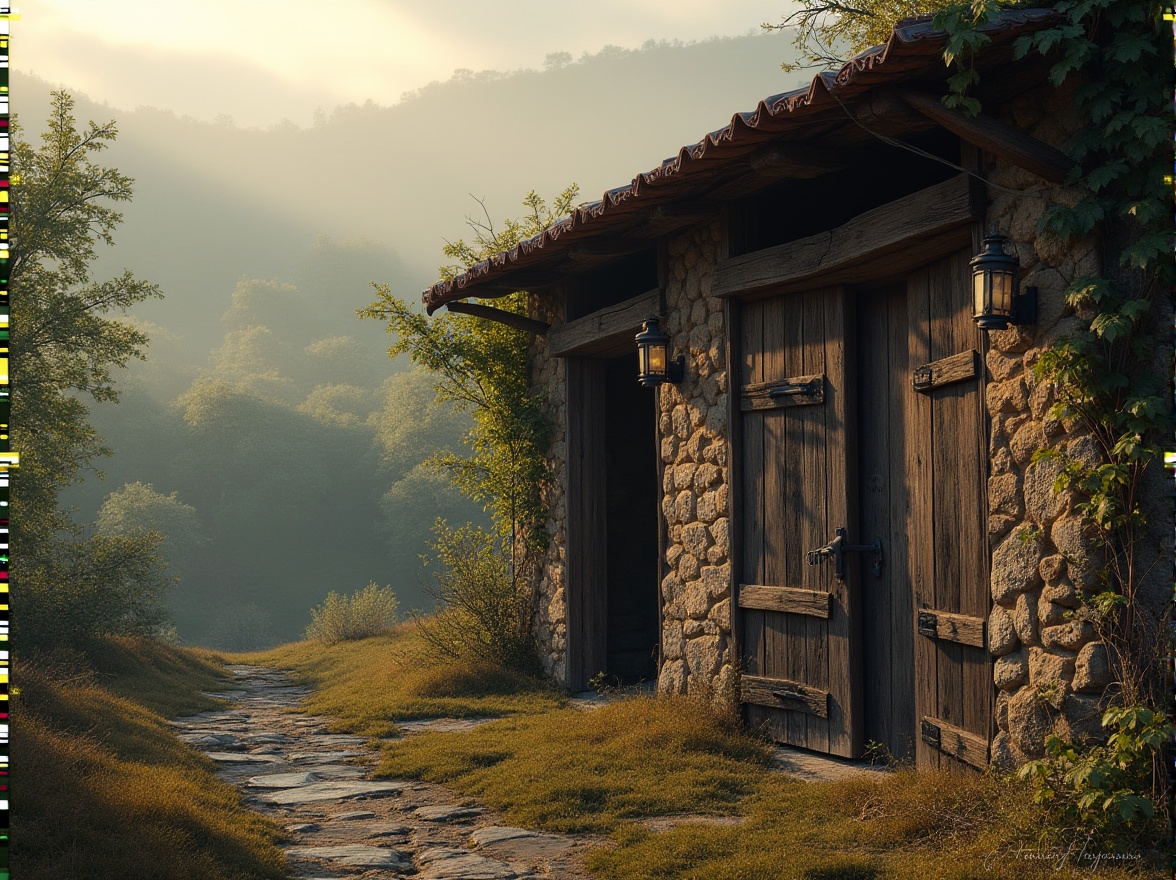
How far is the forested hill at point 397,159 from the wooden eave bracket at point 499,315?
241 feet

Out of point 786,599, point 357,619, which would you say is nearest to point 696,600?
point 786,599

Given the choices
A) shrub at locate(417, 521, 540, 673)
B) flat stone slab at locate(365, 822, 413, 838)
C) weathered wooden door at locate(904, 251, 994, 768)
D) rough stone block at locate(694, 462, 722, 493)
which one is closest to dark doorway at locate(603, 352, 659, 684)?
shrub at locate(417, 521, 540, 673)

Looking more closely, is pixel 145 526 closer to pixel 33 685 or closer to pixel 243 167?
pixel 33 685

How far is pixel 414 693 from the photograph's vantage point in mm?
8422

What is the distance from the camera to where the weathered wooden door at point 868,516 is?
4906 mm

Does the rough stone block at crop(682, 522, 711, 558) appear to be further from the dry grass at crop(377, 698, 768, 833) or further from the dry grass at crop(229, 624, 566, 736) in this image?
the dry grass at crop(229, 624, 566, 736)

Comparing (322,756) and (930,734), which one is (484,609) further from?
(930,734)

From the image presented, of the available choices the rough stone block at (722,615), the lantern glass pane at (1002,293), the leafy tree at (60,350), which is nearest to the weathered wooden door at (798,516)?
the rough stone block at (722,615)

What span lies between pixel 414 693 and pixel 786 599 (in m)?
3.71

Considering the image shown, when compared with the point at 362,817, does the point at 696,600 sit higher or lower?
higher

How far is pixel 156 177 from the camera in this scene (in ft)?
290

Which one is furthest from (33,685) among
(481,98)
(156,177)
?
(481,98)

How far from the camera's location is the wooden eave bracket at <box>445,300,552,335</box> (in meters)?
9.02

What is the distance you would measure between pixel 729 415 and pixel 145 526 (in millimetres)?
36929
